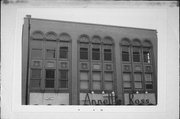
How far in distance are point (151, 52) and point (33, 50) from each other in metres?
1.13

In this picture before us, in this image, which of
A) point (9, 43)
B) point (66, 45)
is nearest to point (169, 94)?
point (66, 45)

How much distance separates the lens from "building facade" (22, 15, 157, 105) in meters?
2.20

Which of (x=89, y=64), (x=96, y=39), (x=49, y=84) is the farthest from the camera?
(x=96, y=39)

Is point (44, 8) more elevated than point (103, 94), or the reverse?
point (44, 8)

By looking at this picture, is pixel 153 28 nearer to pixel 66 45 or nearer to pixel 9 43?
pixel 66 45

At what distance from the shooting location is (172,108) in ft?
7.09

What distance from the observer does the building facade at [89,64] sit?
220cm

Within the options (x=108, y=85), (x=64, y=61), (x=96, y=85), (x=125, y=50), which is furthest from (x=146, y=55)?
(x=64, y=61)

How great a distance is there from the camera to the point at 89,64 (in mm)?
2371

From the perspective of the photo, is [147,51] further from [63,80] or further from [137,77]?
[63,80]

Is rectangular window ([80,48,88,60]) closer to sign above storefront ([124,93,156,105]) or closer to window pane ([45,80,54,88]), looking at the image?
window pane ([45,80,54,88])

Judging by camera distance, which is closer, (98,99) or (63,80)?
(98,99)

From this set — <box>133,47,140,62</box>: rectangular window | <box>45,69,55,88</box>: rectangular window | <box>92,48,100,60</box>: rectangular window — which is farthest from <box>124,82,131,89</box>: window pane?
<box>45,69,55,88</box>: rectangular window

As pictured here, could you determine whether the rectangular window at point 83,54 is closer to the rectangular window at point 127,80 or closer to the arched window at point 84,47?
the arched window at point 84,47
